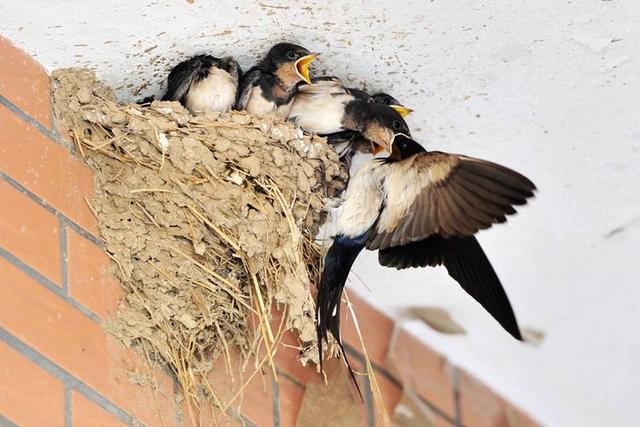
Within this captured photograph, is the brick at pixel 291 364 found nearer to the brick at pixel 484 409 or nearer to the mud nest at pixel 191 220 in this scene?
the mud nest at pixel 191 220

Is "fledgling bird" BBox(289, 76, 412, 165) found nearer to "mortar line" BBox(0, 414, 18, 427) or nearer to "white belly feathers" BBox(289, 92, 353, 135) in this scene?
"white belly feathers" BBox(289, 92, 353, 135)

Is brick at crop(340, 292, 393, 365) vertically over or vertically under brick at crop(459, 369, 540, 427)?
over

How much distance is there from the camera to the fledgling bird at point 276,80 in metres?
2.41

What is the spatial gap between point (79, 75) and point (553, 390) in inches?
65.3

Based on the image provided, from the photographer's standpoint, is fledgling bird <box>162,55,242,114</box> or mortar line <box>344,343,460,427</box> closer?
fledgling bird <box>162,55,242,114</box>

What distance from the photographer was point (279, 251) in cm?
234

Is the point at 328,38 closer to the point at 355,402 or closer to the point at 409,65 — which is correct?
the point at 409,65

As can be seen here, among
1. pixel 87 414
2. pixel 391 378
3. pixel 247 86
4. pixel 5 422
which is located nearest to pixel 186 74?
pixel 247 86

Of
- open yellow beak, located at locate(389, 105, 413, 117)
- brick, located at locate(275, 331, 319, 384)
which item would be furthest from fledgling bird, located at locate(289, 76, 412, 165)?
brick, located at locate(275, 331, 319, 384)

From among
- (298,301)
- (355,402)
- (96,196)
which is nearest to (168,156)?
(96,196)

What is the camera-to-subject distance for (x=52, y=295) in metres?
2.05

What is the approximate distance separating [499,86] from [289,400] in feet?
2.58

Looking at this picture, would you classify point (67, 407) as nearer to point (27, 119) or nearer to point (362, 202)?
point (27, 119)

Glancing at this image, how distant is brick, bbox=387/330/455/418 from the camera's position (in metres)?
3.00
